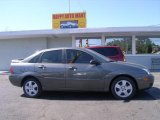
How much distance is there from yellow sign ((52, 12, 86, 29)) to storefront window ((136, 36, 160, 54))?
10559mm

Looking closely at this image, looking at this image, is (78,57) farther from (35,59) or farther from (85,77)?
(35,59)

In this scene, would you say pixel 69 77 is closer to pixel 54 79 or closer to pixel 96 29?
pixel 54 79

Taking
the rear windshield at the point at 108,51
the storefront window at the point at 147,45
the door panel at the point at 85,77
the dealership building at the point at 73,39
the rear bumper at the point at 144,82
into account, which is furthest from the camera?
the storefront window at the point at 147,45

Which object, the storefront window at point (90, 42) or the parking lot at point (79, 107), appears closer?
the parking lot at point (79, 107)

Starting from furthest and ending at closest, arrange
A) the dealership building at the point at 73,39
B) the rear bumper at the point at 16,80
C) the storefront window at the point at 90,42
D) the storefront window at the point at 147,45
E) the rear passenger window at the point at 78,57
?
the storefront window at the point at 90,42 < the storefront window at the point at 147,45 < the dealership building at the point at 73,39 < the rear bumper at the point at 16,80 < the rear passenger window at the point at 78,57

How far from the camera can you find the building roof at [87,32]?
68.8 ft

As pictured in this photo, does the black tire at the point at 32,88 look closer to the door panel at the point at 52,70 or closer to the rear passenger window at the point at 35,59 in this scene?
the door panel at the point at 52,70

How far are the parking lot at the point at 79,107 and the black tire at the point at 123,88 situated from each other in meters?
0.19

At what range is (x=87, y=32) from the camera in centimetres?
2173

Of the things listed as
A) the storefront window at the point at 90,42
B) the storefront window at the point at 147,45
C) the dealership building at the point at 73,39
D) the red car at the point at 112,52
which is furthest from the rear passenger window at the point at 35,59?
the storefront window at the point at 147,45

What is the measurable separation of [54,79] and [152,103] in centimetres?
312

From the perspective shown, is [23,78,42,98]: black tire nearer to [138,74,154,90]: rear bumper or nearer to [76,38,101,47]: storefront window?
[138,74,154,90]: rear bumper

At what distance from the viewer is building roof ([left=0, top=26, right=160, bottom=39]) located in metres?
21.0

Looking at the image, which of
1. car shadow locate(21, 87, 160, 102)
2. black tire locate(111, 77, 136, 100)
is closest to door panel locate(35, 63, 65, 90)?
car shadow locate(21, 87, 160, 102)
